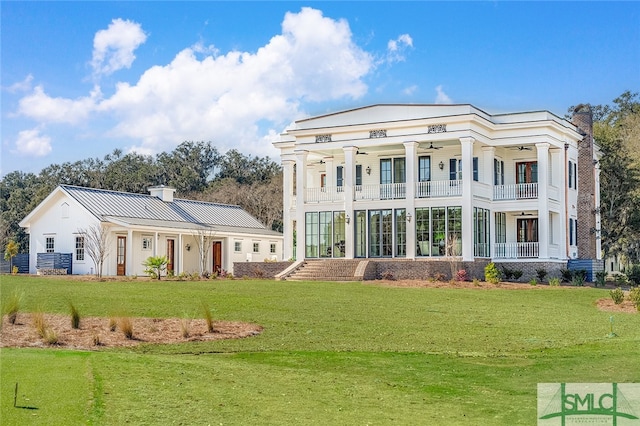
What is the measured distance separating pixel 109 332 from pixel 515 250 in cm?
2239

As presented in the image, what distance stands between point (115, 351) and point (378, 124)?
22.6 metres

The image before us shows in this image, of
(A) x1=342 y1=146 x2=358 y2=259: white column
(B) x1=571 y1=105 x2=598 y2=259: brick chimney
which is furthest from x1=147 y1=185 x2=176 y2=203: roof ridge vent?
(B) x1=571 y1=105 x2=598 y2=259: brick chimney

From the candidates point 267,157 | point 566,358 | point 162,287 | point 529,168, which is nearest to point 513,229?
point 529,168

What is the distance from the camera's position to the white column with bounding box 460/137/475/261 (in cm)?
3438

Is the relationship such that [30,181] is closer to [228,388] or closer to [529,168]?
[529,168]

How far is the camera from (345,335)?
18594mm

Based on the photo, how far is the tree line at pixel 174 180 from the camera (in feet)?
212

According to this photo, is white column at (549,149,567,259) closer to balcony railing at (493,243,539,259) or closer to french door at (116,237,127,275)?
balcony railing at (493,243,539,259)

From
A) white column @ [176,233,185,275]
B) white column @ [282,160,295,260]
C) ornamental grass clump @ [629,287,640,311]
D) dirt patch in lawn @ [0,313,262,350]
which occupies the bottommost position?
dirt patch in lawn @ [0,313,262,350]

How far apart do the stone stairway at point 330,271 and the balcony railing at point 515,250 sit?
6382mm

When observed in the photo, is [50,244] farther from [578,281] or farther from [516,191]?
[578,281]
